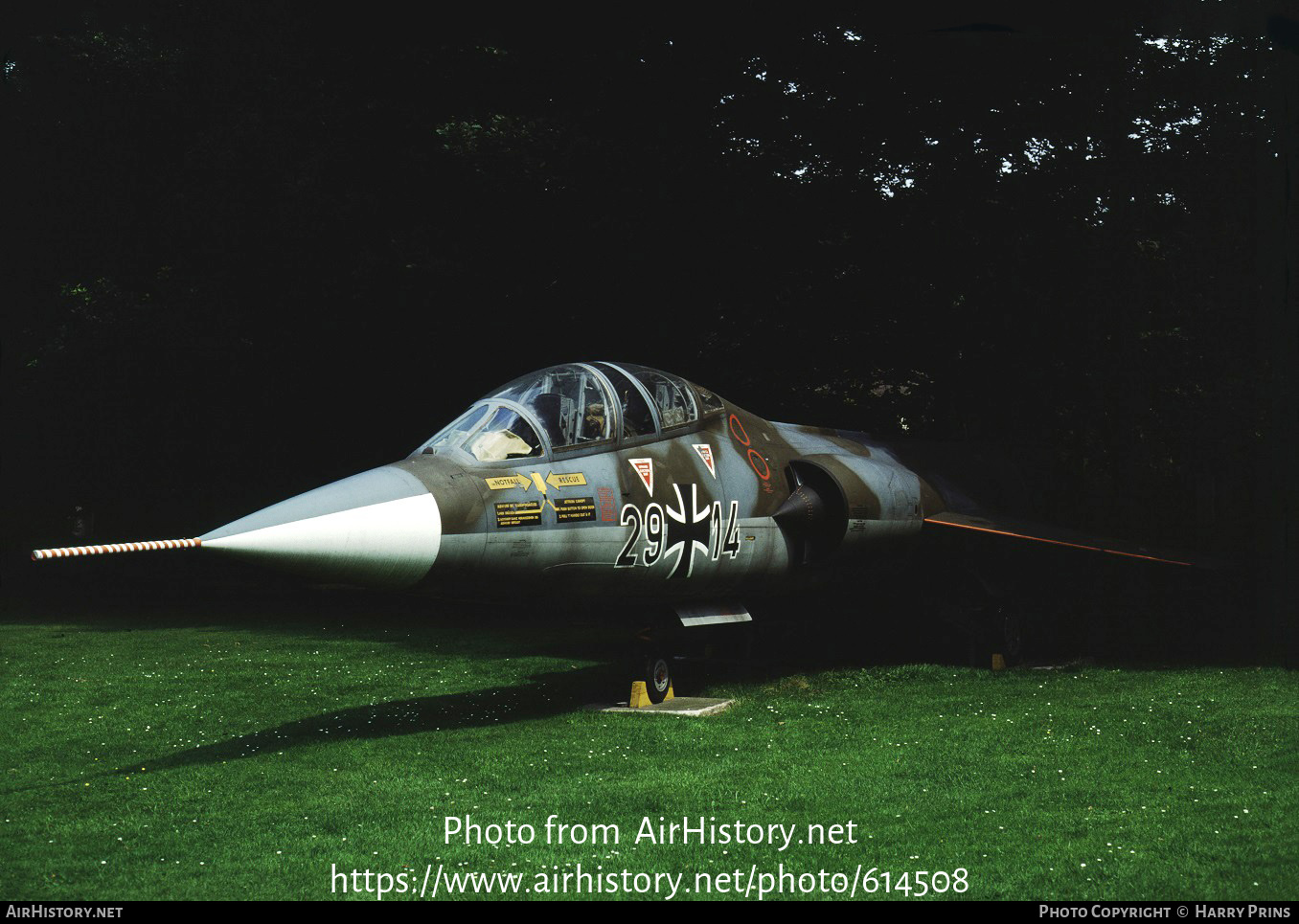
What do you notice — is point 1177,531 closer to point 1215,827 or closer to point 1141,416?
point 1141,416

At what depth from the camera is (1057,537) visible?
1427cm

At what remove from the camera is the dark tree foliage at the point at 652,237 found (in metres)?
19.1

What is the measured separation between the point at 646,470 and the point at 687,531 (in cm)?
69

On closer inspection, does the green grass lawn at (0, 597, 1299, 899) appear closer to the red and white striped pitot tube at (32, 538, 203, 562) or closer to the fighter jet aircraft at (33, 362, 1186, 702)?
the fighter jet aircraft at (33, 362, 1186, 702)

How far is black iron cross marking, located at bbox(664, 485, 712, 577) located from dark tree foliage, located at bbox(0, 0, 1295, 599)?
803cm

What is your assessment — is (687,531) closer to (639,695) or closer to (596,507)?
(596,507)

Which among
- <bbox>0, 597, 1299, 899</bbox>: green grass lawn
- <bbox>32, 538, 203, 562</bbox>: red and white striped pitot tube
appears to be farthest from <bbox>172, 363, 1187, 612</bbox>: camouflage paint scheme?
<bbox>0, 597, 1299, 899</bbox>: green grass lawn

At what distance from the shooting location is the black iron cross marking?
36.0ft

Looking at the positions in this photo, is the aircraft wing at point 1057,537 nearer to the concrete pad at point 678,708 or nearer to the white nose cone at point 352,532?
the concrete pad at point 678,708

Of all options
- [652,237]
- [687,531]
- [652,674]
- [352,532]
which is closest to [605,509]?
[687,531]

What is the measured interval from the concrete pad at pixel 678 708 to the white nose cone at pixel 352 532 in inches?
126

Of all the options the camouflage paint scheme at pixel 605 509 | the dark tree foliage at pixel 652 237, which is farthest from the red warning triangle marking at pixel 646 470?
the dark tree foliage at pixel 652 237
